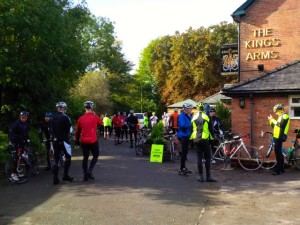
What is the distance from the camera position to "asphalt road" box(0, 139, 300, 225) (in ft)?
20.9

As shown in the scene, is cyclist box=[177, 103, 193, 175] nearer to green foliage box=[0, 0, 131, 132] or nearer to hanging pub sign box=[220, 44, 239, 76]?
green foliage box=[0, 0, 131, 132]

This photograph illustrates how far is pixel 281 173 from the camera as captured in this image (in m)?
11.1

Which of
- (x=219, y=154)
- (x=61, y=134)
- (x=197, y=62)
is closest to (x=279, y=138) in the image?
(x=219, y=154)

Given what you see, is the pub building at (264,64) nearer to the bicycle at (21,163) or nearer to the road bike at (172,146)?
the road bike at (172,146)

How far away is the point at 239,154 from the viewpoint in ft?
41.6

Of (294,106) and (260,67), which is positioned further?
(260,67)

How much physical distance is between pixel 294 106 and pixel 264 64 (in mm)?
4404

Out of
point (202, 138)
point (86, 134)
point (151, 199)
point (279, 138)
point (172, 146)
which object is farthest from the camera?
point (172, 146)

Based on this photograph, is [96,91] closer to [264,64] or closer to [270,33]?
[264,64]

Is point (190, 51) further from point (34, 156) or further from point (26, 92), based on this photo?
point (34, 156)

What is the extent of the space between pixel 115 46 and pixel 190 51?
1780 cm

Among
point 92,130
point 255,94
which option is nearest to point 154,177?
point 92,130

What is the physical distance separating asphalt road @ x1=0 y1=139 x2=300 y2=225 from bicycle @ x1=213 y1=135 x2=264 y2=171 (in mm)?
706

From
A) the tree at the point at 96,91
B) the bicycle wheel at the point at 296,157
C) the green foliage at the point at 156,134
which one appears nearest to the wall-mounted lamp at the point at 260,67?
the green foliage at the point at 156,134
